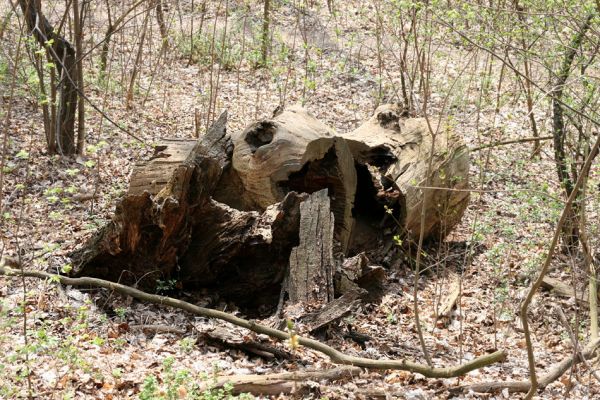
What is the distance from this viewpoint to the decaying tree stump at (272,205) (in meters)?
5.68

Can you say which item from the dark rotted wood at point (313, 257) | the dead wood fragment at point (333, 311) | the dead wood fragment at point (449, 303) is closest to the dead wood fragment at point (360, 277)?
the dark rotted wood at point (313, 257)

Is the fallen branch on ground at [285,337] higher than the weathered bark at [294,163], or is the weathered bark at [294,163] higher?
the weathered bark at [294,163]

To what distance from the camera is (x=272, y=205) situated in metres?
6.09

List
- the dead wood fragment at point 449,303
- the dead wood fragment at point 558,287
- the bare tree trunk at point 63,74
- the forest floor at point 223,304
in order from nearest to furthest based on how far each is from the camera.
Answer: the forest floor at point 223,304 → the dead wood fragment at point 449,303 → the dead wood fragment at point 558,287 → the bare tree trunk at point 63,74

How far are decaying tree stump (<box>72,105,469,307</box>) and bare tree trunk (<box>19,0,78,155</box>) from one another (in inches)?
92.0

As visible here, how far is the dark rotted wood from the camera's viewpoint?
5.64m

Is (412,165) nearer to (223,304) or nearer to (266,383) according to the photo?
(223,304)

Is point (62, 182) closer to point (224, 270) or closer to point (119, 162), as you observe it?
point (119, 162)

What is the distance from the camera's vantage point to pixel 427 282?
7.09 meters

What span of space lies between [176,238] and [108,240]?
1.78 feet

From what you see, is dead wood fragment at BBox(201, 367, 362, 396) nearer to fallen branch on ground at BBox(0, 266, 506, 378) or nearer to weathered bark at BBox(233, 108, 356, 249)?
fallen branch on ground at BBox(0, 266, 506, 378)

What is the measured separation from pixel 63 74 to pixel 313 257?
4165 mm

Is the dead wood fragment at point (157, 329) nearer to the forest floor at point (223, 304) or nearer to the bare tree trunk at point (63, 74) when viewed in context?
the forest floor at point (223, 304)

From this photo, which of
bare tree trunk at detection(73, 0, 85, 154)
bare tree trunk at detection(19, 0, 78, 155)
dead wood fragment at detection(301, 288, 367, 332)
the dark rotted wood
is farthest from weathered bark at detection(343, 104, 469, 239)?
bare tree trunk at detection(19, 0, 78, 155)
